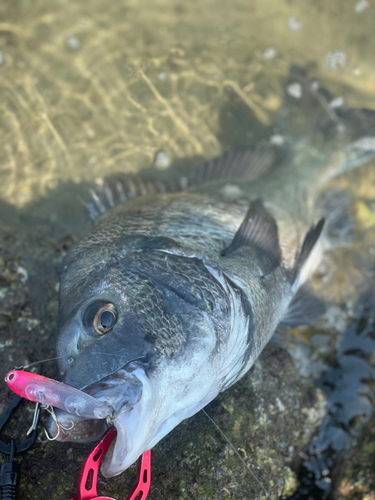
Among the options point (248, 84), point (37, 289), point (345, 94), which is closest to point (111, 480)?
point (37, 289)

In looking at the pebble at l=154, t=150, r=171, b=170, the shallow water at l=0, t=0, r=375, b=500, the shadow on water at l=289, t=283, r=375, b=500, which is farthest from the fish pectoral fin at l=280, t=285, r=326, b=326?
the pebble at l=154, t=150, r=171, b=170

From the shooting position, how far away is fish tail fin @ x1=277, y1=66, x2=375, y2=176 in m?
4.01

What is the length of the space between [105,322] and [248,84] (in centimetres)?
358

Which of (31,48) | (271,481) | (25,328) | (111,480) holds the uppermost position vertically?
(31,48)

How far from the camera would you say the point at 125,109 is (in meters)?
3.86

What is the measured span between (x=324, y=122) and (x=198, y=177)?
Result: 164cm

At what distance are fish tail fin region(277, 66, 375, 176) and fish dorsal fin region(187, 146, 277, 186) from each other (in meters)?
0.46

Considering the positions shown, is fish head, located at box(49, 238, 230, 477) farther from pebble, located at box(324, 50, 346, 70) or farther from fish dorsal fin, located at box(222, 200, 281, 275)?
pebble, located at box(324, 50, 346, 70)

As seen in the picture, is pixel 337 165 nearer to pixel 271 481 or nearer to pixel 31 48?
pixel 271 481

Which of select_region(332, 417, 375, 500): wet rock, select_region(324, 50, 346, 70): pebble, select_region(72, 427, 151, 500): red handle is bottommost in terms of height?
select_region(332, 417, 375, 500): wet rock

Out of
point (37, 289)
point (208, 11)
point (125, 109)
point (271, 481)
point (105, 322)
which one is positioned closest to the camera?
point (105, 322)

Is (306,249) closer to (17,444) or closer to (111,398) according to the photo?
(111,398)

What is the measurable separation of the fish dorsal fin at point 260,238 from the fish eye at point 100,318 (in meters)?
0.94

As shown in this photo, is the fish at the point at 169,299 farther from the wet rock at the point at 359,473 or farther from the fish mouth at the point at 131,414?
the wet rock at the point at 359,473
